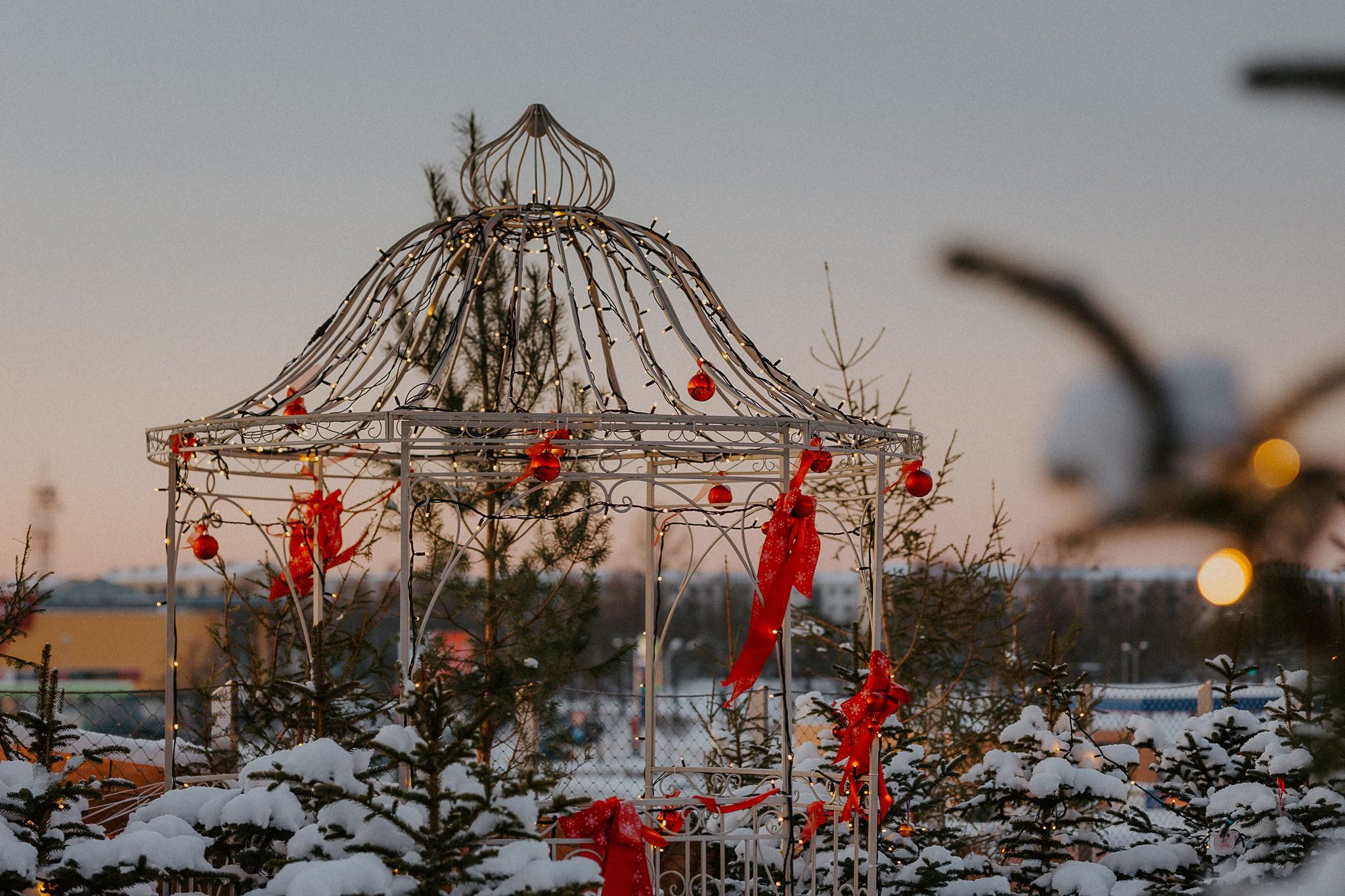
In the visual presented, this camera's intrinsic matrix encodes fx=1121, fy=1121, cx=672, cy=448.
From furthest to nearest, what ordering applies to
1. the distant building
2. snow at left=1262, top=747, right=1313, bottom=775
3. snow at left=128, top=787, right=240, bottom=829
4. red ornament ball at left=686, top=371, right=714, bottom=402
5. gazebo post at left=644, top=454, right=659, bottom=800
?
the distant building, gazebo post at left=644, top=454, right=659, bottom=800, red ornament ball at left=686, top=371, right=714, bottom=402, snow at left=1262, top=747, right=1313, bottom=775, snow at left=128, top=787, right=240, bottom=829

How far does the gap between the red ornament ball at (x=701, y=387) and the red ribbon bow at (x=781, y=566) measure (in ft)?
2.22

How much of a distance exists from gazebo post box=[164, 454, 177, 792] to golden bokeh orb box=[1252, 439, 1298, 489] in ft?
19.9

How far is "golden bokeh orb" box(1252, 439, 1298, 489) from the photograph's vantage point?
3.53 feet

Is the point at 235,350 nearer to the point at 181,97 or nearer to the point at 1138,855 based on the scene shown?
the point at 181,97

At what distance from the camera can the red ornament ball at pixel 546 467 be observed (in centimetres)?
543

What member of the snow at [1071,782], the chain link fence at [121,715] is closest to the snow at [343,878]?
the chain link fence at [121,715]

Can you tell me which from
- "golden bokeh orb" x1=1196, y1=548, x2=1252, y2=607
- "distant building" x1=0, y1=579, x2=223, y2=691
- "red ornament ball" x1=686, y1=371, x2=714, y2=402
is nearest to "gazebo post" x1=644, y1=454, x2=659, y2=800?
"red ornament ball" x1=686, y1=371, x2=714, y2=402

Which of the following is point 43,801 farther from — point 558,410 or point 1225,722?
point 1225,722

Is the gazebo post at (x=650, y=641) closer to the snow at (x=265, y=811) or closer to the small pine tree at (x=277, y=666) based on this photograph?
the small pine tree at (x=277, y=666)

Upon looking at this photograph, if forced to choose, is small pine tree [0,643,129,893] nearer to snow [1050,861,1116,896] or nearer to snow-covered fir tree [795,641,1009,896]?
snow-covered fir tree [795,641,1009,896]

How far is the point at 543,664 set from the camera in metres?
9.27

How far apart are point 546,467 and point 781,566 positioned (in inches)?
51.0

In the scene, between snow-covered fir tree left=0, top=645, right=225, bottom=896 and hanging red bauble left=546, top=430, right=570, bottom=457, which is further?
hanging red bauble left=546, top=430, right=570, bottom=457

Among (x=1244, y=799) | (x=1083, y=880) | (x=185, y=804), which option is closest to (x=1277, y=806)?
(x=1244, y=799)
